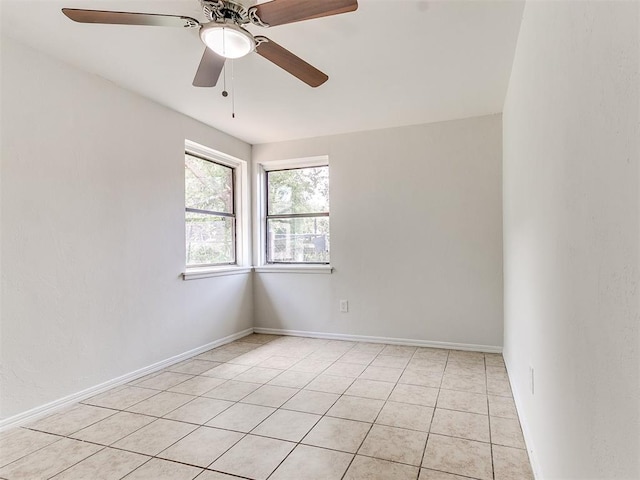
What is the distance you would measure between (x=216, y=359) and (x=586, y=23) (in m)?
3.42

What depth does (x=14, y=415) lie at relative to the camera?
7.02 ft

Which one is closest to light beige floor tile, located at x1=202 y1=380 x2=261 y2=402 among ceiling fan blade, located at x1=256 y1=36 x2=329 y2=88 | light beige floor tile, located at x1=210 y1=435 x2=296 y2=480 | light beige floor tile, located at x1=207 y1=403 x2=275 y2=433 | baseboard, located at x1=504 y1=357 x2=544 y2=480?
light beige floor tile, located at x1=207 y1=403 x2=275 y2=433

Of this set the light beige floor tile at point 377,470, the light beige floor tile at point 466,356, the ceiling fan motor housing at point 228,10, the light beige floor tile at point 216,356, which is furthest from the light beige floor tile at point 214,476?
the light beige floor tile at point 466,356

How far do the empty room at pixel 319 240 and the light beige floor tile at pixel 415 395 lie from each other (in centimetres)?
2

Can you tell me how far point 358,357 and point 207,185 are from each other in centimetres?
234

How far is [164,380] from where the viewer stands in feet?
9.50

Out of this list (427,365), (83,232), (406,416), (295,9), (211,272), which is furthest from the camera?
(211,272)

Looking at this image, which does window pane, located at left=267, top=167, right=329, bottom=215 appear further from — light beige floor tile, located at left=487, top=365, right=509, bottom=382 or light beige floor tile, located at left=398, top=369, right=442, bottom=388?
light beige floor tile, located at left=487, top=365, right=509, bottom=382

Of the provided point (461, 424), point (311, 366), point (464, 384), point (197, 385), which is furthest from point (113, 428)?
point (464, 384)

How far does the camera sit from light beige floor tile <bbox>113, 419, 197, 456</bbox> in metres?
1.91

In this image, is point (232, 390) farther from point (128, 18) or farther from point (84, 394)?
point (128, 18)

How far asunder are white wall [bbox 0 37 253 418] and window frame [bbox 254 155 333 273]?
1.11m

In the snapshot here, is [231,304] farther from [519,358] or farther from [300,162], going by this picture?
[519,358]

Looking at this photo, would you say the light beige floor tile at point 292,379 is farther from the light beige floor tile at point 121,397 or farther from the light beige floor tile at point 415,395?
the light beige floor tile at point 121,397
